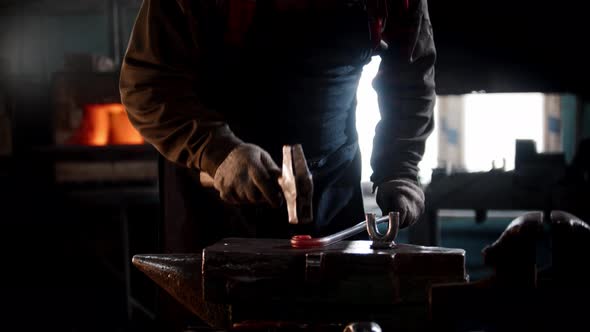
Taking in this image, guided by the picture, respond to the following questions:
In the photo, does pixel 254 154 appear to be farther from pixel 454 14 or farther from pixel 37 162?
pixel 37 162

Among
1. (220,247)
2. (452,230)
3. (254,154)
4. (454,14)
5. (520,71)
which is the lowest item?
(452,230)

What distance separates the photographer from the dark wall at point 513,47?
4172mm

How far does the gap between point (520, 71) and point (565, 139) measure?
12.3 feet

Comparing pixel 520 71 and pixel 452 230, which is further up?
pixel 520 71

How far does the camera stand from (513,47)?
424cm

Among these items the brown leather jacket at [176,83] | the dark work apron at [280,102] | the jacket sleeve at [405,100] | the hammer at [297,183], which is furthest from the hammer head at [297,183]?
the jacket sleeve at [405,100]

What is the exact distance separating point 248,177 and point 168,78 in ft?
1.21

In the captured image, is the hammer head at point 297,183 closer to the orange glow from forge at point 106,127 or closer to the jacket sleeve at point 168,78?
the jacket sleeve at point 168,78

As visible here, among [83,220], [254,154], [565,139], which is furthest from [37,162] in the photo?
[565,139]

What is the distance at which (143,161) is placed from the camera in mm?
5031

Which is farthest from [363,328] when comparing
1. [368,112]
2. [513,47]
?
[513,47]

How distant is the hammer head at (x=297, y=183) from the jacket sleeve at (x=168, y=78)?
14.3 inches

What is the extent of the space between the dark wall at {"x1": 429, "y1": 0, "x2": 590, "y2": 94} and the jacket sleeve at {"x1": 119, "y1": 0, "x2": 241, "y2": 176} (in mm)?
2778

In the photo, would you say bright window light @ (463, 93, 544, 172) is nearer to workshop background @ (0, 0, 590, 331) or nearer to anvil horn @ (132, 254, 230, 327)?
workshop background @ (0, 0, 590, 331)
